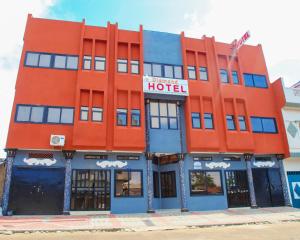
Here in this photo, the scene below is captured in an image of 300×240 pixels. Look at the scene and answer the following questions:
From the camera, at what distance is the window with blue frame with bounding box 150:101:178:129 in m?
21.9

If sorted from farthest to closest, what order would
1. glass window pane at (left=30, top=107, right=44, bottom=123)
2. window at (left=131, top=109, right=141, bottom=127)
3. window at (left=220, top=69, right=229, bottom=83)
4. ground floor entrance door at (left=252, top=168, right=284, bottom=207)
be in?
window at (left=220, top=69, right=229, bottom=83) → ground floor entrance door at (left=252, top=168, right=284, bottom=207) → window at (left=131, top=109, right=141, bottom=127) → glass window pane at (left=30, top=107, right=44, bottom=123)

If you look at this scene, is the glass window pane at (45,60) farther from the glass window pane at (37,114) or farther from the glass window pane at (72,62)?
the glass window pane at (37,114)

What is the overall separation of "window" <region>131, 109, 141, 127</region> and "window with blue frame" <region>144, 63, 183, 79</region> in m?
3.64

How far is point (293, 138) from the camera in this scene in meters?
24.3

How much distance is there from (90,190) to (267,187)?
15.7 metres

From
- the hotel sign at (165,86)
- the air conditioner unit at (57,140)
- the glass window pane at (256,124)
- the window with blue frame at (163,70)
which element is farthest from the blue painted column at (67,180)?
the glass window pane at (256,124)

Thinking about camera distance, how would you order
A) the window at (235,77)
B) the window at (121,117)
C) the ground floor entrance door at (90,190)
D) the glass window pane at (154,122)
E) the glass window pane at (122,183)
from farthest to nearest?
the window at (235,77) < the glass window pane at (154,122) < the window at (121,117) < the glass window pane at (122,183) < the ground floor entrance door at (90,190)


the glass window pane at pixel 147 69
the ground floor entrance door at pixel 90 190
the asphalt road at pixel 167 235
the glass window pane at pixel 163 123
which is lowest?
the asphalt road at pixel 167 235

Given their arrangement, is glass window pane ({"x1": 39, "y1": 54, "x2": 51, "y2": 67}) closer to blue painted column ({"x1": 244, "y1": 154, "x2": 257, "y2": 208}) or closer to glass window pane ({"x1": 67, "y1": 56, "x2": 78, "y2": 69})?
glass window pane ({"x1": 67, "y1": 56, "x2": 78, "y2": 69})

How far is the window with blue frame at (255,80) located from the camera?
25.3 meters

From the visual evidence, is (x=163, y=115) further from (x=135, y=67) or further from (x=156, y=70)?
(x=135, y=67)

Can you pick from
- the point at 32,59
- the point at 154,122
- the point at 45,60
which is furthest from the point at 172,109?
the point at 32,59

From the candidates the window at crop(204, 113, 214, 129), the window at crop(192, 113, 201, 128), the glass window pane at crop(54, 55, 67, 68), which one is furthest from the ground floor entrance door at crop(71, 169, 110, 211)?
the window at crop(204, 113, 214, 129)

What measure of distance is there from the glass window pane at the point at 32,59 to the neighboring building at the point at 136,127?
80mm
